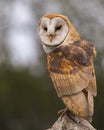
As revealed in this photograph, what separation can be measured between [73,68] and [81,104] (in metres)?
0.28

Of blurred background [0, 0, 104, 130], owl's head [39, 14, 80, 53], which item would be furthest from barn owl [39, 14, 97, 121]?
blurred background [0, 0, 104, 130]

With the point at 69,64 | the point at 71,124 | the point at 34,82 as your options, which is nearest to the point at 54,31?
the point at 69,64

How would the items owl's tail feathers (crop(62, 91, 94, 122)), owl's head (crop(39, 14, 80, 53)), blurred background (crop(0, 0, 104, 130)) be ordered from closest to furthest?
owl's tail feathers (crop(62, 91, 94, 122)), owl's head (crop(39, 14, 80, 53)), blurred background (crop(0, 0, 104, 130))

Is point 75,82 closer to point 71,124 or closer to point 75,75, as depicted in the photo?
point 75,75

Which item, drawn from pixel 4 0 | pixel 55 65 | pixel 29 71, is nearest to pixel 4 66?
pixel 29 71

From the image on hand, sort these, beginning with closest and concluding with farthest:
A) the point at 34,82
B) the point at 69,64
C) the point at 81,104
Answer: the point at 81,104 → the point at 69,64 → the point at 34,82

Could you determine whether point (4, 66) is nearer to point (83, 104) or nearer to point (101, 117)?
point (101, 117)

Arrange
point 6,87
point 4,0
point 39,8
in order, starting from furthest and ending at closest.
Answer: point 4,0 → point 39,8 → point 6,87

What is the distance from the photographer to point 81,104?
5988 mm

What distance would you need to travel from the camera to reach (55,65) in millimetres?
6234

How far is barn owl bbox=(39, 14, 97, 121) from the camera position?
599 cm

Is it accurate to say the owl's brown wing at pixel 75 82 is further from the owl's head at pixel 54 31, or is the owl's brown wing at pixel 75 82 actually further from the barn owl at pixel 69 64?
the owl's head at pixel 54 31

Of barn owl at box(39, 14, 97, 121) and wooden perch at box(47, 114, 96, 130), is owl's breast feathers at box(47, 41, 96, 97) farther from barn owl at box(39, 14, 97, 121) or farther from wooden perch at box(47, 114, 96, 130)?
wooden perch at box(47, 114, 96, 130)

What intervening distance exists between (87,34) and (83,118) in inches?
342
